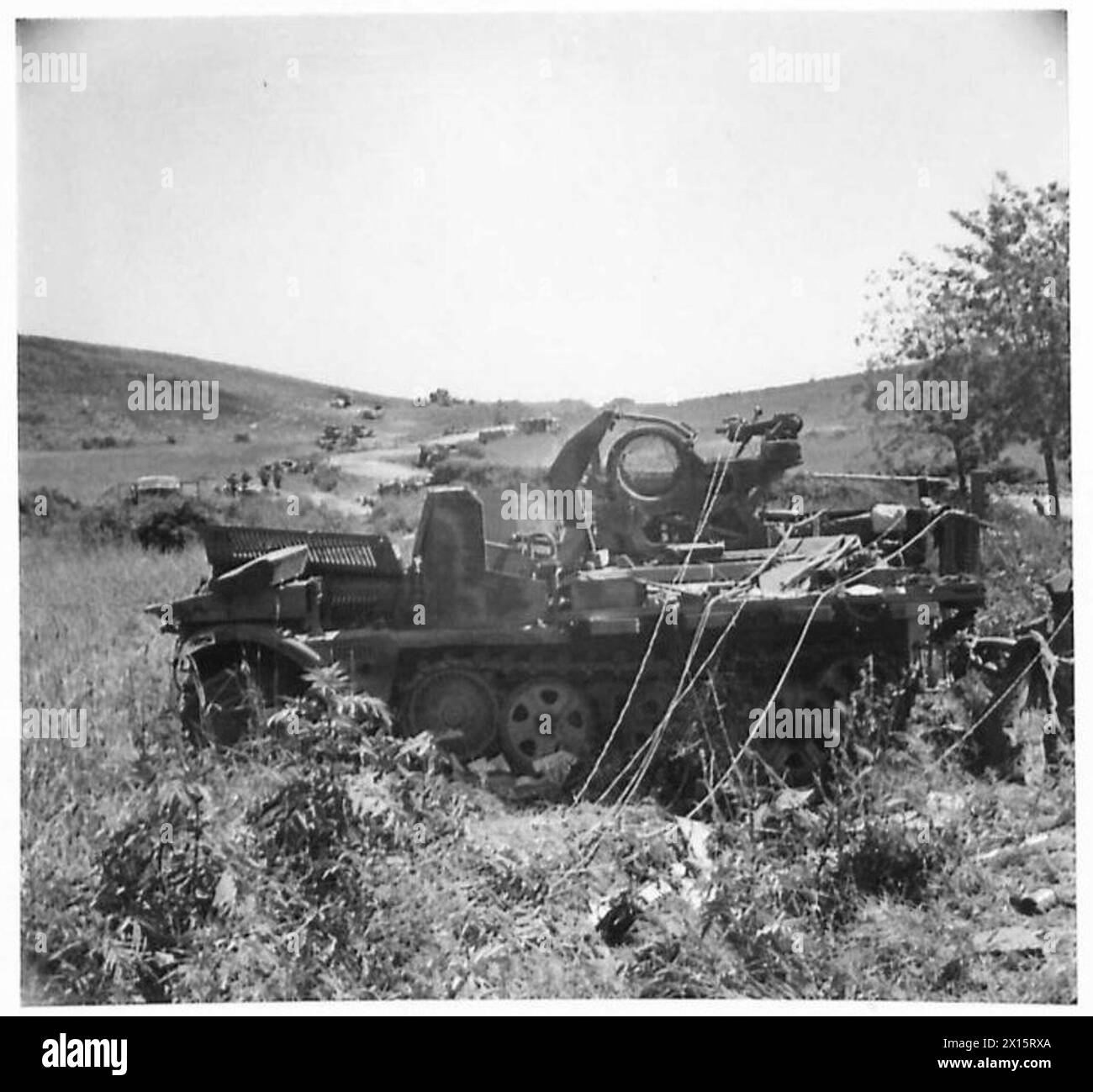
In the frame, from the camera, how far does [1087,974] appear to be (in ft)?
20.9

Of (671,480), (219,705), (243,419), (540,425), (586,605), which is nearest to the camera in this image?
(219,705)

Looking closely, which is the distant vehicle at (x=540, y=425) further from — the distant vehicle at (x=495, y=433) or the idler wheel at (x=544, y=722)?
the idler wheel at (x=544, y=722)

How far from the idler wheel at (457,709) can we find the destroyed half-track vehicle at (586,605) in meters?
0.01

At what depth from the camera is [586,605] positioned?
7367 mm

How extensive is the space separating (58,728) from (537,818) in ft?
7.64

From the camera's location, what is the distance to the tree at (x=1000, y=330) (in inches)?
270

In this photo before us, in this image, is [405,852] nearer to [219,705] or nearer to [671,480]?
[219,705]

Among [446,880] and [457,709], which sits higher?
[457,709]

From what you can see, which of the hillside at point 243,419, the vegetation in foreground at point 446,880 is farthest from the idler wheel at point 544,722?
the hillside at point 243,419

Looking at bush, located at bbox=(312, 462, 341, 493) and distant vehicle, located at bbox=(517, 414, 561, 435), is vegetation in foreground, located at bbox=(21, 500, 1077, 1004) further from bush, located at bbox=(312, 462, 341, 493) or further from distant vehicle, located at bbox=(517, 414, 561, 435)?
distant vehicle, located at bbox=(517, 414, 561, 435)

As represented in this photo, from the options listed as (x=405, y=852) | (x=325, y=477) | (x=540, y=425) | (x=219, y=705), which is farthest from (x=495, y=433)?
(x=405, y=852)

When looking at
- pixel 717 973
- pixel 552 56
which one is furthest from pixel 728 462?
pixel 717 973

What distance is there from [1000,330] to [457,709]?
342 centimetres
